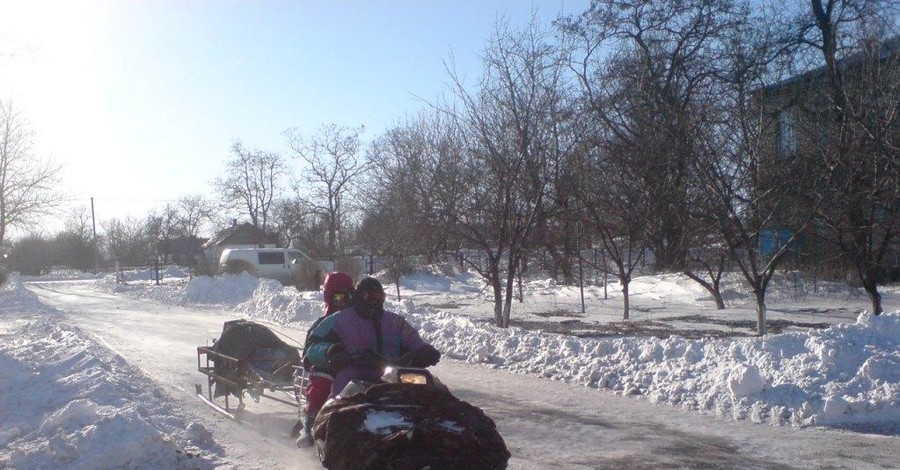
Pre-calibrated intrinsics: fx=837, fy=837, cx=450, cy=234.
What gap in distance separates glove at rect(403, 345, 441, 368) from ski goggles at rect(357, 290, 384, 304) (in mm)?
556

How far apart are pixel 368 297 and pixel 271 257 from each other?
3951cm

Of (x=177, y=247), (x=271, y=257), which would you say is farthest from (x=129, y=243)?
(x=271, y=257)

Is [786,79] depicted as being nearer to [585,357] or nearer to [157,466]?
[585,357]

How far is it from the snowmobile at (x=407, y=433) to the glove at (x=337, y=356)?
1.06m

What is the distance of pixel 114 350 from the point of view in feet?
55.9

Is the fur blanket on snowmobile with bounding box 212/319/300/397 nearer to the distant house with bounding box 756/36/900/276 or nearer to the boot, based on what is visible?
the boot

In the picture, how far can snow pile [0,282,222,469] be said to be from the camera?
742 cm

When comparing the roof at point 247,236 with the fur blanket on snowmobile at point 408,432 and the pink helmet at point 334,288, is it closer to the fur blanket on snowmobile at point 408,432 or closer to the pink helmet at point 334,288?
the pink helmet at point 334,288

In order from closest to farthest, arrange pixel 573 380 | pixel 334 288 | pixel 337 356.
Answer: pixel 337 356
pixel 334 288
pixel 573 380

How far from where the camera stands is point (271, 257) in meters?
45.2

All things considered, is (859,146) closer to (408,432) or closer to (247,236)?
(408,432)

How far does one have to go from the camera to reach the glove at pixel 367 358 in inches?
252

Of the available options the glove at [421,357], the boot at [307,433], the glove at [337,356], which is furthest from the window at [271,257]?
the glove at [421,357]

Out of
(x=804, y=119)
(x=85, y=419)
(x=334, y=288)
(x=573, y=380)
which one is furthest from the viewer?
(x=804, y=119)
